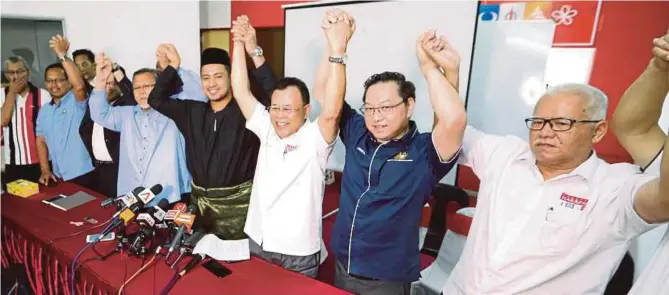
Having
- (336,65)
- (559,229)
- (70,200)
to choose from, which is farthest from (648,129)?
(70,200)

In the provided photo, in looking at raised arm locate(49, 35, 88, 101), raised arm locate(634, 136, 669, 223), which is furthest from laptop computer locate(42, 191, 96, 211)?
raised arm locate(634, 136, 669, 223)

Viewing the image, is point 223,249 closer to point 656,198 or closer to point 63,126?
point 656,198

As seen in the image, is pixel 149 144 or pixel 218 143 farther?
pixel 149 144

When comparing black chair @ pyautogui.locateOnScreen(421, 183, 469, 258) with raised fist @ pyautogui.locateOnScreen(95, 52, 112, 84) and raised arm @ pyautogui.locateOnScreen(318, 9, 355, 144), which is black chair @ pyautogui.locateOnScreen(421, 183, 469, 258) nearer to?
raised arm @ pyautogui.locateOnScreen(318, 9, 355, 144)

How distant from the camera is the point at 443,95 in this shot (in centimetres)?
123

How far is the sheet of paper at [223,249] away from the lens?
1.49 meters

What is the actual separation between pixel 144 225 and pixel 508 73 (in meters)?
2.36

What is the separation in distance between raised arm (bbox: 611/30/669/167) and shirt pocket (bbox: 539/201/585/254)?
287 mm

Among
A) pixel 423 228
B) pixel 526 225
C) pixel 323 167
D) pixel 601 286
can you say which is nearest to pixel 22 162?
pixel 323 167

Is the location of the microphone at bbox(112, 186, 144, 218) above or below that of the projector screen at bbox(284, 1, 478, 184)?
below

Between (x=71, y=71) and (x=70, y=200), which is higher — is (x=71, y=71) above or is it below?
above

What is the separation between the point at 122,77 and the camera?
7.90 feet

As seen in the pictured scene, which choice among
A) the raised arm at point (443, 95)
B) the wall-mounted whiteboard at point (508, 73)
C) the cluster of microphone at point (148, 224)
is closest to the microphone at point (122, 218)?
the cluster of microphone at point (148, 224)

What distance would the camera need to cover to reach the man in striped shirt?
274 centimetres
